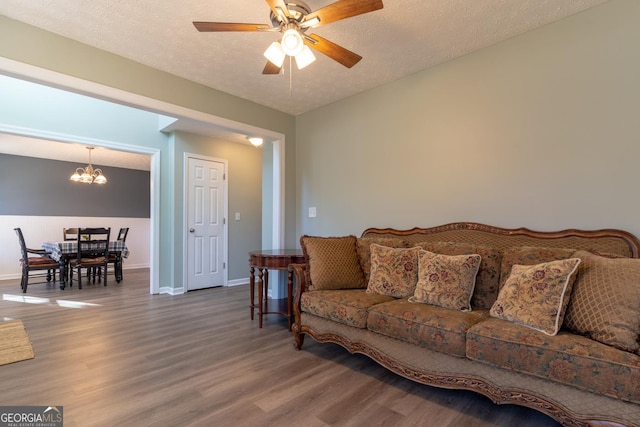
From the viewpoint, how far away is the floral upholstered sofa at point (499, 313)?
4.66 feet

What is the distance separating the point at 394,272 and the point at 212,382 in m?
1.51

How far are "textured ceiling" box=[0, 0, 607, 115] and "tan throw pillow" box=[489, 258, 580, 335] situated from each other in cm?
179

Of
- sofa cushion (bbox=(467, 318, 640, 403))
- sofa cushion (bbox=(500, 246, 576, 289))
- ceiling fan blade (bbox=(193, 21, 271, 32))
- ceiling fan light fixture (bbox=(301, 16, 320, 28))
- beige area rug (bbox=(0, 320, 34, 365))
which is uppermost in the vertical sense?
ceiling fan light fixture (bbox=(301, 16, 320, 28))

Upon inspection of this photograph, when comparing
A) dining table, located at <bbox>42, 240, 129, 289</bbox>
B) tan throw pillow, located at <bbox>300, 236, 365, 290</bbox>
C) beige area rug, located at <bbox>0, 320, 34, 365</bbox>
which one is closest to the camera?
beige area rug, located at <bbox>0, 320, 34, 365</bbox>

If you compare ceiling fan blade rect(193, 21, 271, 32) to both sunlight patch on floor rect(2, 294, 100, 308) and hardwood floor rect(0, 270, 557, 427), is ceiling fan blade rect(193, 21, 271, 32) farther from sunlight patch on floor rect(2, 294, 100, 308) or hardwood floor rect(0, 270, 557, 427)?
sunlight patch on floor rect(2, 294, 100, 308)

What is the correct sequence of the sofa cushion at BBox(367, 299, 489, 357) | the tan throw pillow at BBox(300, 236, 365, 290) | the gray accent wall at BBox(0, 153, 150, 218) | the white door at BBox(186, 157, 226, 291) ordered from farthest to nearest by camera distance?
the gray accent wall at BBox(0, 153, 150, 218) < the white door at BBox(186, 157, 226, 291) < the tan throw pillow at BBox(300, 236, 365, 290) < the sofa cushion at BBox(367, 299, 489, 357)

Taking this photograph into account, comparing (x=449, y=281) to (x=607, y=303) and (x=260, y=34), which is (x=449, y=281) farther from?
(x=260, y=34)

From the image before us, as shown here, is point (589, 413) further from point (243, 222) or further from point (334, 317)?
point (243, 222)

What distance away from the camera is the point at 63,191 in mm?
6730

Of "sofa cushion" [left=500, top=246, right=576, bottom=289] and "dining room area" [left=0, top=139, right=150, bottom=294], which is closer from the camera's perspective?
"sofa cushion" [left=500, top=246, right=576, bottom=289]

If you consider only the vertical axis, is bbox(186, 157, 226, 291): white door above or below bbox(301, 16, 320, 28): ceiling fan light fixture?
below

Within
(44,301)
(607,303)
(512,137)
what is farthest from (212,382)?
(44,301)

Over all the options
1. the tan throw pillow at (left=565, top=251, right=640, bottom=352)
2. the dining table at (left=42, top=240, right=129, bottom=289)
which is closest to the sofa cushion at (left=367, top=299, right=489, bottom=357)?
the tan throw pillow at (left=565, top=251, right=640, bottom=352)

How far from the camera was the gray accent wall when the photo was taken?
6160mm
